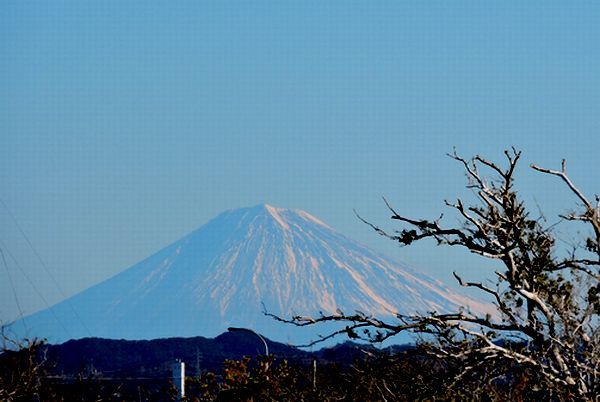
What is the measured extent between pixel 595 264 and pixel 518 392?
629cm

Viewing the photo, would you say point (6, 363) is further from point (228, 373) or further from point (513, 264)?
point (513, 264)

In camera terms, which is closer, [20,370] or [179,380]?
[20,370]

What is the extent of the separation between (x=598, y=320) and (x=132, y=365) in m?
152

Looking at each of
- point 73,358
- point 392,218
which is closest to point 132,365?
point 73,358

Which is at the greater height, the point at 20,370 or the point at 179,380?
the point at 179,380

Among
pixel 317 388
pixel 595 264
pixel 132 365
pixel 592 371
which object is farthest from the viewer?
pixel 132 365

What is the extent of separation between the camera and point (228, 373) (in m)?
30.5

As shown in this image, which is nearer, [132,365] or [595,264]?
[595,264]

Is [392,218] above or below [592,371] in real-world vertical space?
above

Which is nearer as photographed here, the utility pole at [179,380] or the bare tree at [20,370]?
the bare tree at [20,370]

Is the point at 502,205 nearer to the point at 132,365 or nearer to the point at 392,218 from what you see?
the point at 392,218

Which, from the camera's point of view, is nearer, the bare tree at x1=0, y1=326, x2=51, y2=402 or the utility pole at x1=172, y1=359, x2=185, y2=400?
the bare tree at x1=0, y1=326, x2=51, y2=402

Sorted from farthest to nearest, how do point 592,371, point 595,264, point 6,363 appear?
point 6,363
point 595,264
point 592,371

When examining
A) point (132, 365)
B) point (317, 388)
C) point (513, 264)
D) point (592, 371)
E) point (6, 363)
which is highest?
point (132, 365)
